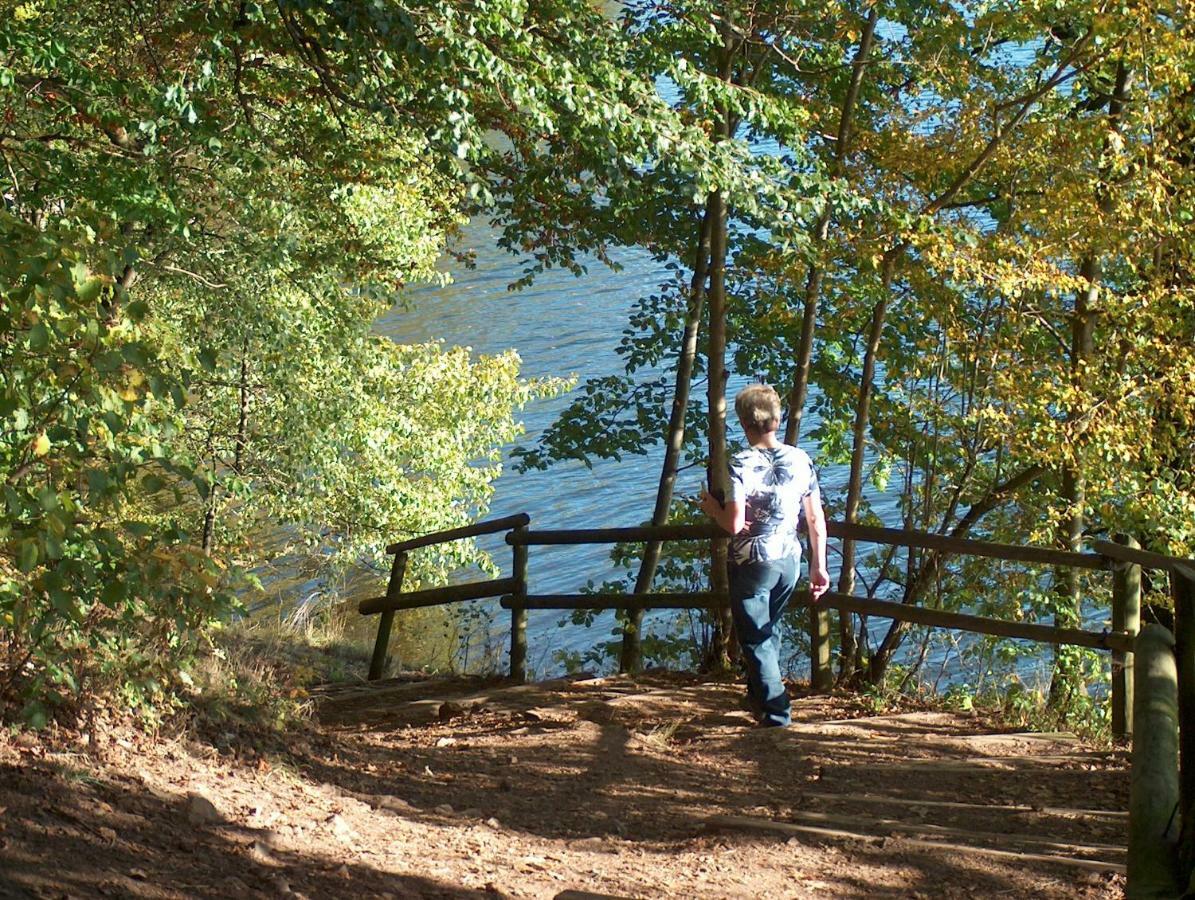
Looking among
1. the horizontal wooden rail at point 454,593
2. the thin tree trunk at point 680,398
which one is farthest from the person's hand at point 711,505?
the thin tree trunk at point 680,398

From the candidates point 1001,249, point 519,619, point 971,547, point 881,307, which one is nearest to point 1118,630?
point 971,547

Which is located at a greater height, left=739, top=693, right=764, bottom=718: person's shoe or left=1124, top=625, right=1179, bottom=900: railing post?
left=1124, top=625, right=1179, bottom=900: railing post

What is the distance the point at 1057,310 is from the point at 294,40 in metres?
5.63

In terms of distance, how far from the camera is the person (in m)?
6.84

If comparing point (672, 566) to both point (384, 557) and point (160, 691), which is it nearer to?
point (384, 557)

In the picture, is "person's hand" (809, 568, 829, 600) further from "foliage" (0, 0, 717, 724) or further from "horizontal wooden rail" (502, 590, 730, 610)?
"foliage" (0, 0, 717, 724)

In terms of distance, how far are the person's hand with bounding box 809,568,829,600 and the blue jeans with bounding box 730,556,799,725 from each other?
4.6 inches

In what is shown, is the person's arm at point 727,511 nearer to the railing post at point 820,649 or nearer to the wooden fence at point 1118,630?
Result: the wooden fence at point 1118,630

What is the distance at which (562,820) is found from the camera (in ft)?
19.3

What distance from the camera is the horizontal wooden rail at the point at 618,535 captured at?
8336 millimetres

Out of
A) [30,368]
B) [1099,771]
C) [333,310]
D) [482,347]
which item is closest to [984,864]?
[1099,771]

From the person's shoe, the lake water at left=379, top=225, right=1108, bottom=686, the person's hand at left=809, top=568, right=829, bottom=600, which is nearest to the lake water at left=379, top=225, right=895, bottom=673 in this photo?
the lake water at left=379, top=225, right=1108, bottom=686

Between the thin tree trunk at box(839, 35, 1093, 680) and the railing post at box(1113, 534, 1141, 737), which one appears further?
the thin tree trunk at box(839, 35, 1093, 680)

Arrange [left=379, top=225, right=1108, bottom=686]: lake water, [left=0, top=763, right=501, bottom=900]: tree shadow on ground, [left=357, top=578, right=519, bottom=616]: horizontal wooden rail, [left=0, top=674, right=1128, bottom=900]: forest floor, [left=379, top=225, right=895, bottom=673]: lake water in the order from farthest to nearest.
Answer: [left=379, top=225, right=895, bottom=673]: lake water, [left=379, top=225, right=1108, bottom=686]: lake water, [left=357, top=578, right=519, bottom=616]: horizontal wooden rail, [left=0, top=674, right=1128, bottom=900]: forest floor, [left=0, top=763, right=501, bottom=900]: tree shadow on ground
